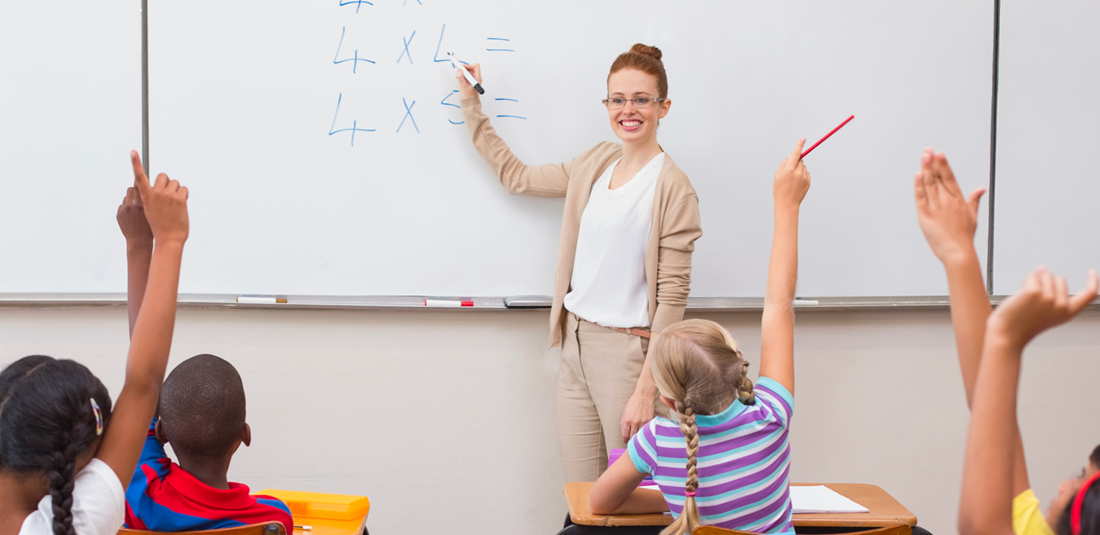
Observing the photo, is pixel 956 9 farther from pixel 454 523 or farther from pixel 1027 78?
pixel 454 523

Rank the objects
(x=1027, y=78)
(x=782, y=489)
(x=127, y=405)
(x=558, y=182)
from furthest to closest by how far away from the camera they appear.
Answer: (x=1027, y=78) → (x=558, y=182) → (x=782, y=489) → (x=127, y=405)

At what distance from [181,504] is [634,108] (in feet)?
4.58

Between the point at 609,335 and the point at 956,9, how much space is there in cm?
153

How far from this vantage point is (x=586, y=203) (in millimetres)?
2172

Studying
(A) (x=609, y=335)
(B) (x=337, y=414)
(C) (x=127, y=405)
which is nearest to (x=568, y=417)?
(A) (x=609, y=335)

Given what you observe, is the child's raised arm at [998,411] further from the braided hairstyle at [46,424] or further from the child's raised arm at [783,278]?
→ the braided hairstyle at [46,424]

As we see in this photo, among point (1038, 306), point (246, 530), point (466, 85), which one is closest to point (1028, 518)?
point (1038, 306)

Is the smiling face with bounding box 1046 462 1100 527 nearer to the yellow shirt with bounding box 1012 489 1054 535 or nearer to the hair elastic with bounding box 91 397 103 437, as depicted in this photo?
the yellow shirt with bounding box 1012 489 1054 535

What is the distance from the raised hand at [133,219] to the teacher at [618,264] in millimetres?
1175

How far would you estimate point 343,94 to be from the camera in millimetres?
2307

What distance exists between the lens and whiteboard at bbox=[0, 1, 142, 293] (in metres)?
2.28

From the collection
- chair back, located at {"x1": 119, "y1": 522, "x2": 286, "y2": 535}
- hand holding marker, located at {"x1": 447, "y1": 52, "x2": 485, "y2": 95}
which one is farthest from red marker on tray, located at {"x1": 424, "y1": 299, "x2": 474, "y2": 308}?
chair back, located at {"x1": 119, "y1": 522, "x2": 286, "y2": 535}

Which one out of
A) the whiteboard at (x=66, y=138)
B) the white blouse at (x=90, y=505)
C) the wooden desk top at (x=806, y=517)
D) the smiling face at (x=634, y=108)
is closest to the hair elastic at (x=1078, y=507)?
the wooden desk top at (x=806, y=517)

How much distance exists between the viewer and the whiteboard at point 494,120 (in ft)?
7.52
